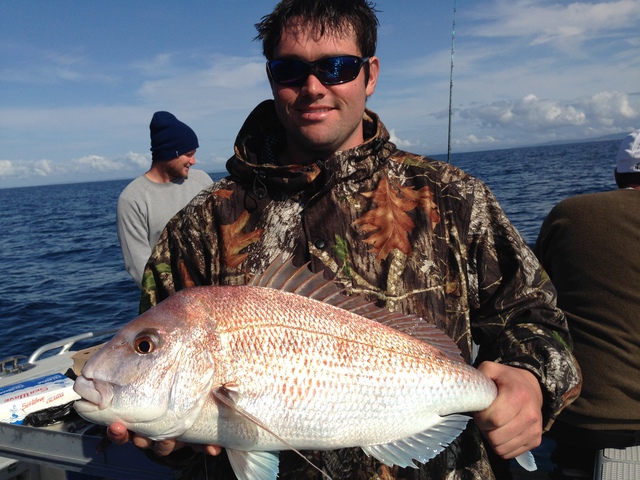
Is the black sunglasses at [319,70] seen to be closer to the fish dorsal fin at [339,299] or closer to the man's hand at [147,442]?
the fish dorsal fin at [339,299]

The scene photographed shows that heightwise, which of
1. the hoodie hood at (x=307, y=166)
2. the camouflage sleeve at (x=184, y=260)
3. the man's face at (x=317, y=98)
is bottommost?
the camouflage sleeve at (x=184, y=260)

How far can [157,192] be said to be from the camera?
5.21 meters

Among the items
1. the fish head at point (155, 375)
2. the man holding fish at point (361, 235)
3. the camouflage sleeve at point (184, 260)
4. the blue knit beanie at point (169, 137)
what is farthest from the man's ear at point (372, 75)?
the blue knit beanie at point (169, 137)

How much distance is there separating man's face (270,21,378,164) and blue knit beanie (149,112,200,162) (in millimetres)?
3252

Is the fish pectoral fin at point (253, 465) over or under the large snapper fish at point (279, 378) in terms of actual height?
under

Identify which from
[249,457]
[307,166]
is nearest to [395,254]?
[307,166]

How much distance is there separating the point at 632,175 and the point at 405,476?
3026mm

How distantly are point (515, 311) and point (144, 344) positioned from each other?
1.34 meters

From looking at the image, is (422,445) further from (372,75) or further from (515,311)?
(372,75)

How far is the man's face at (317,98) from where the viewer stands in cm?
217

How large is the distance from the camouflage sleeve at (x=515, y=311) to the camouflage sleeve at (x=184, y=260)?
106 centimetres

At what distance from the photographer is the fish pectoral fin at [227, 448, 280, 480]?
181 cm

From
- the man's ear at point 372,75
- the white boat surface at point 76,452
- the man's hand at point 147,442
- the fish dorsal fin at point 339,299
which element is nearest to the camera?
the man's hand at point 147,442

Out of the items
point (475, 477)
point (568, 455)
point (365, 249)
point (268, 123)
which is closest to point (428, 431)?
point (475, 477)
